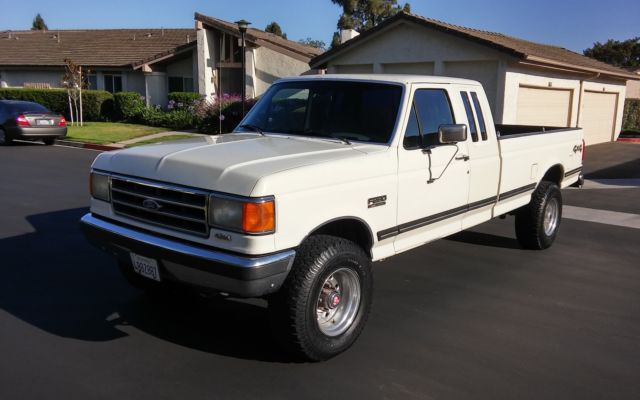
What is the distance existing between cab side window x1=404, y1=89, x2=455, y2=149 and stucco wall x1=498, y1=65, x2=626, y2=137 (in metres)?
10.9

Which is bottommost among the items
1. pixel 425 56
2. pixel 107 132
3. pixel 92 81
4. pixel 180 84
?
pixel 107 132

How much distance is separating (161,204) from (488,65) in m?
13.8

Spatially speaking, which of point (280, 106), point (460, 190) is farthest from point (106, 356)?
point (460, 190)

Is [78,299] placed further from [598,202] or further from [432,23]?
[432,23]

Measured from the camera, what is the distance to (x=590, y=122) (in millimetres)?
21156

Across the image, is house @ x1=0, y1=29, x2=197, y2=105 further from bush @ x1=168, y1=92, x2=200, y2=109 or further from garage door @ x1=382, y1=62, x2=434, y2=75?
garage door @ x1=382, y1=62, x2=434, y2=75

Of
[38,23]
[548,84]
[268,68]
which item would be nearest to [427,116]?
[548,84]

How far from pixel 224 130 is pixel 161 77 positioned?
978cm

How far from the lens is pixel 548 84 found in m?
17.5

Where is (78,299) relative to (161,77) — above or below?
below

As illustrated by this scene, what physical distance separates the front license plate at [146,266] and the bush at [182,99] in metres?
22.0

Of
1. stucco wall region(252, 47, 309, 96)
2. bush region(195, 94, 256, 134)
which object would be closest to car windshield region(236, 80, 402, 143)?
bush region(195, 94, 256, 134)

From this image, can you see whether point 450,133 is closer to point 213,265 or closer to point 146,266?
point 213,265

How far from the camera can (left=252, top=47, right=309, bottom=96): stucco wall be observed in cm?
2569
